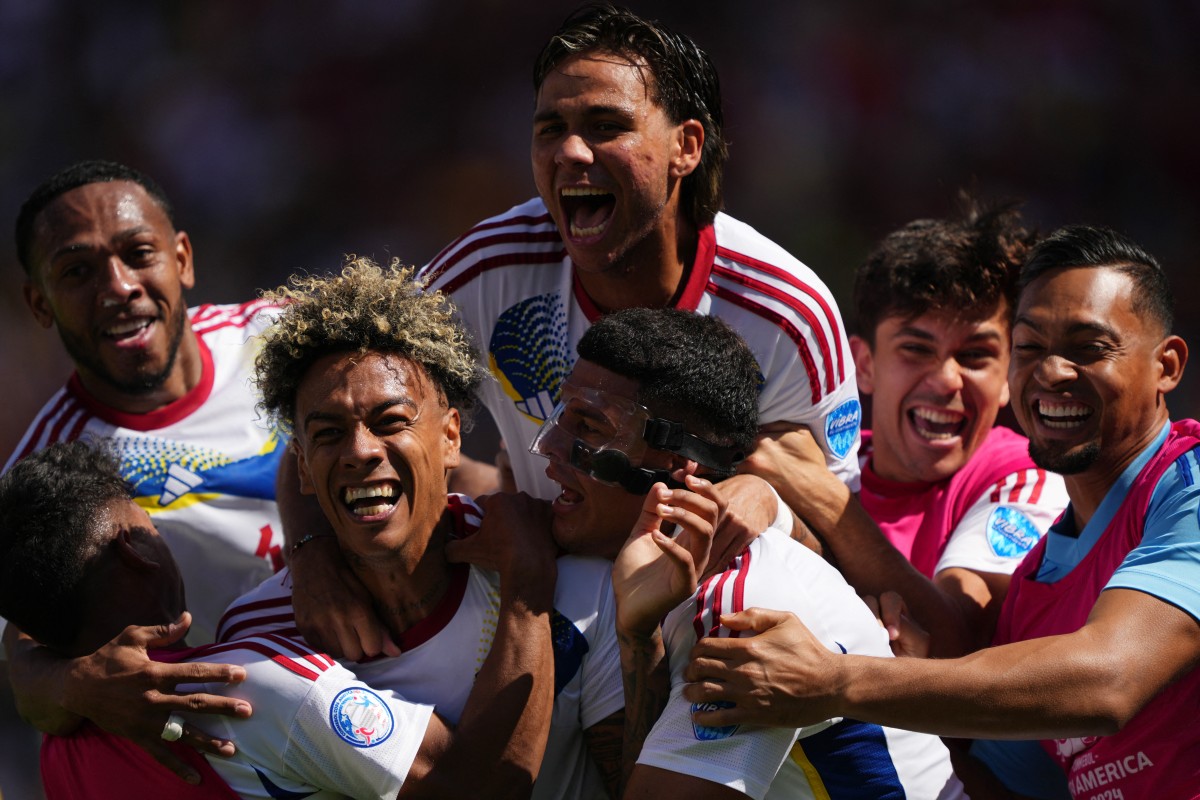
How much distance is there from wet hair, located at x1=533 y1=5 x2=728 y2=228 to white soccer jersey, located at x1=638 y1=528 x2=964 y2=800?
1358 mm

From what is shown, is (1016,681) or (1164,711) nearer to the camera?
(1016,681)

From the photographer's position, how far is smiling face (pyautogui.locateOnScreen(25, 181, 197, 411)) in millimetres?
4801

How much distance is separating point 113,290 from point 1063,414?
3335 millimetres

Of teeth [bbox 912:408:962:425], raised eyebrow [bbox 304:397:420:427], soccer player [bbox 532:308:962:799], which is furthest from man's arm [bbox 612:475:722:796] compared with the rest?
teeth [bbox 912:408:962:425]

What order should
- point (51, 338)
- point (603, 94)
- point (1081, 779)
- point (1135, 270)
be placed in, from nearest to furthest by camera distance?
point (1081, 779)
point (1135, 270)
point (603, 94)
point (51, 338)

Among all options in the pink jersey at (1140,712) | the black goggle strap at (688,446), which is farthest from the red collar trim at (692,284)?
the pink jersey at (1140,712)

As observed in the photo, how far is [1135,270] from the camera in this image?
3.55m

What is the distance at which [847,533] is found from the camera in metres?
3.96

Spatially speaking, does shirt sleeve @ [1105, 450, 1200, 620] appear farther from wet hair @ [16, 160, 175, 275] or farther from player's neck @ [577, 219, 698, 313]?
wet hair @ [16, 160, 175, 275]

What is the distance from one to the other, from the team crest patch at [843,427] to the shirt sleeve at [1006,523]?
473mm

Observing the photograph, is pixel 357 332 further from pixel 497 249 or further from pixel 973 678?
pixel 973 678

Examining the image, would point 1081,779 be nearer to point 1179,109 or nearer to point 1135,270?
point 1135,270

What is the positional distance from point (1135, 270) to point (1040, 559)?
0.85 m

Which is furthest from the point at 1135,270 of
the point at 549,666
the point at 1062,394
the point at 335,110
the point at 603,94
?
the point at 335,110
